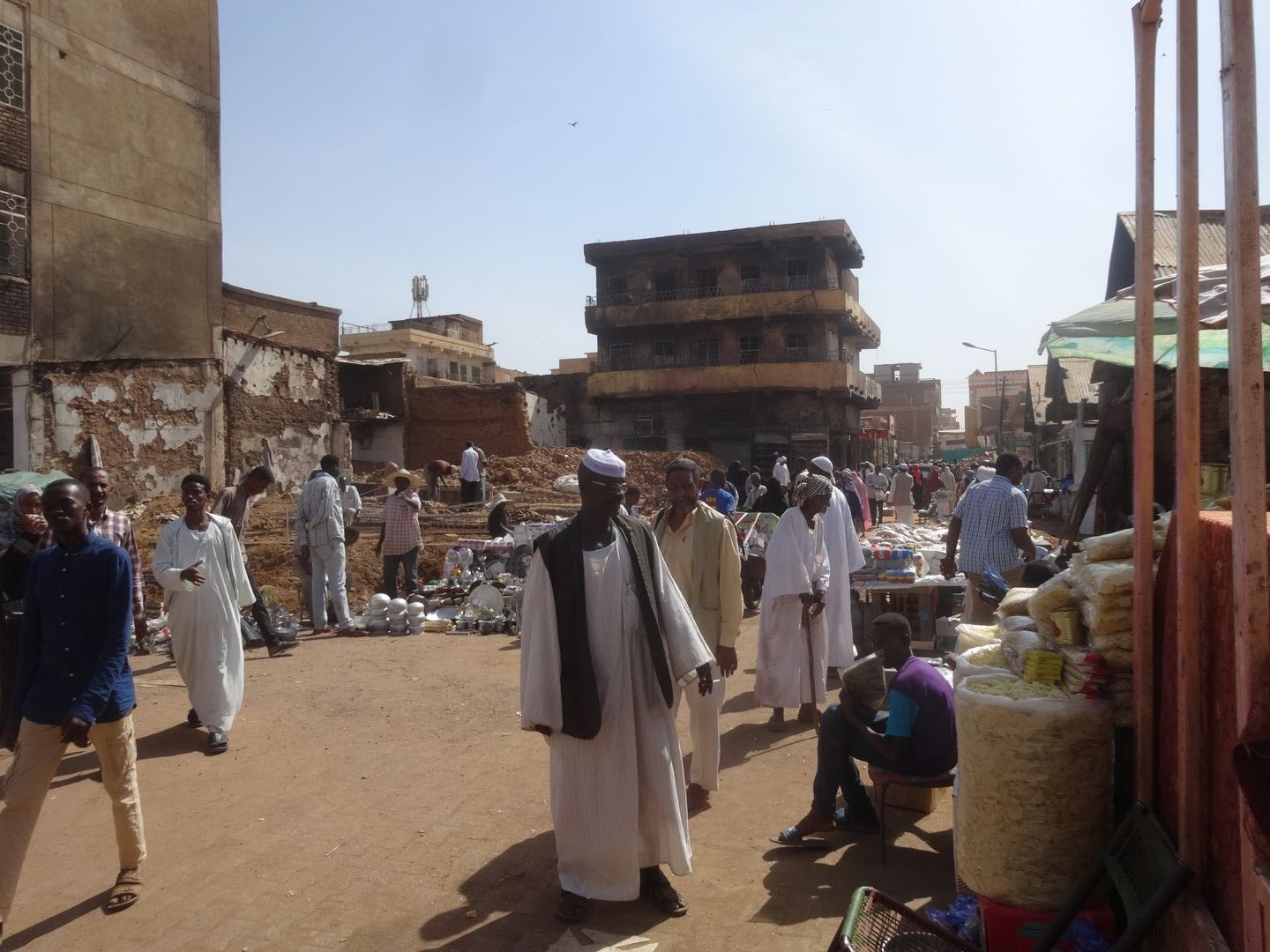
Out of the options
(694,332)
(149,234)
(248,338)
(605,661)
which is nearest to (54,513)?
(605,661)

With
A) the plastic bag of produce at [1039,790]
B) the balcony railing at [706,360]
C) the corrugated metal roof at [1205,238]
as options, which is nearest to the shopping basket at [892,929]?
the plastic bag of produce at [1039,790]

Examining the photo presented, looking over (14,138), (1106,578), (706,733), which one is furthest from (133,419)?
(1106,578)

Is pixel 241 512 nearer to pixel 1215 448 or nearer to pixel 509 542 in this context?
pixel 509 542

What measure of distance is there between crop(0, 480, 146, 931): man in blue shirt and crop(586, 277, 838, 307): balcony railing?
117 ft

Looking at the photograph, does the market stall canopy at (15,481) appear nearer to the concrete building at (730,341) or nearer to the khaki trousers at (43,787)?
the khaki trousers at (43,787)

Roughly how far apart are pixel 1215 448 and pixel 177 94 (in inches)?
783

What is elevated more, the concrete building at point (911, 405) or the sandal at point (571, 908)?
the concrete building at point (911, 405)

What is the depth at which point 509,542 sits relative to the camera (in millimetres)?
12375

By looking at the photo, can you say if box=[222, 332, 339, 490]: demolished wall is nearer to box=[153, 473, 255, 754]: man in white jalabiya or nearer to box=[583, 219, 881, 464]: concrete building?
box=[153, 473, 255, 754]: man in white jalabiya

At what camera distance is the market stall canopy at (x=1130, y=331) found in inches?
154

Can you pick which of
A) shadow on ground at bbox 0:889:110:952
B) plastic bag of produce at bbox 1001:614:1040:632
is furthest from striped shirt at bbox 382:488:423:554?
plastic bag of produce at bbox 1001:614:1040:632

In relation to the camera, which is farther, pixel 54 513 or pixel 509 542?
pixel 509 542

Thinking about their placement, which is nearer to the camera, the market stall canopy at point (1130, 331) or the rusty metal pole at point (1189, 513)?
the rusty metal pole at point (1189, 513)

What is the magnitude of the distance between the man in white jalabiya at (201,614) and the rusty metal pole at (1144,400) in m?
5.34
